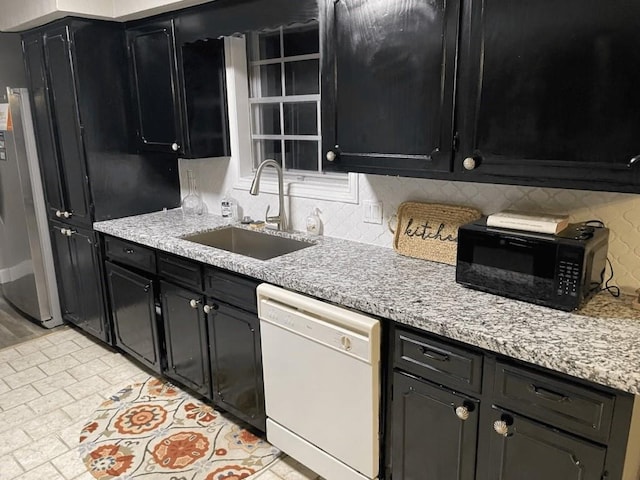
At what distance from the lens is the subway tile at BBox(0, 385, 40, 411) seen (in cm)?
273

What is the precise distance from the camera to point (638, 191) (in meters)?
1.33

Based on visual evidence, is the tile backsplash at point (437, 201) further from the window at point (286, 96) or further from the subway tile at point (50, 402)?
the subway tile at point (50, 402)

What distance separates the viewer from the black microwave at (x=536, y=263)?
1.48 m

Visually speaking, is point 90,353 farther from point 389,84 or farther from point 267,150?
point 389,84

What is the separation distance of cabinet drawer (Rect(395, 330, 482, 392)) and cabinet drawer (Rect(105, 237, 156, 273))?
62.4 inches

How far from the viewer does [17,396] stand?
2.81m

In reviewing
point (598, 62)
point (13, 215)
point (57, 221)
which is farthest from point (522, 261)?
point (13, 215)

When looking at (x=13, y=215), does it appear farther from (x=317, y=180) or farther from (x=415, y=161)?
(x=415, y=161)

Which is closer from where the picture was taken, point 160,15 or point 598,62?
point 598,62

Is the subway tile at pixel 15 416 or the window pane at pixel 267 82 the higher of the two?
the window pane at pixel 267 82

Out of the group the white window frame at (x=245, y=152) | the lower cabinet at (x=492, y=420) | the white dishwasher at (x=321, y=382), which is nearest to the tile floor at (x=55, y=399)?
the white dishwasher at (x=321, y=382)

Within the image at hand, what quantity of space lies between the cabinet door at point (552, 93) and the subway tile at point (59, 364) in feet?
9.28

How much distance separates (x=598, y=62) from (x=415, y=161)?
0.64 m

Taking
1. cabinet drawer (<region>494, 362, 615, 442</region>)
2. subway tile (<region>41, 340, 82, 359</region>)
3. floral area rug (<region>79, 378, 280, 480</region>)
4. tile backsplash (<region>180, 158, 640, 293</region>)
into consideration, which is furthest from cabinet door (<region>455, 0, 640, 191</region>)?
subway tile (<region>41, 340, 82, 359</region>)
